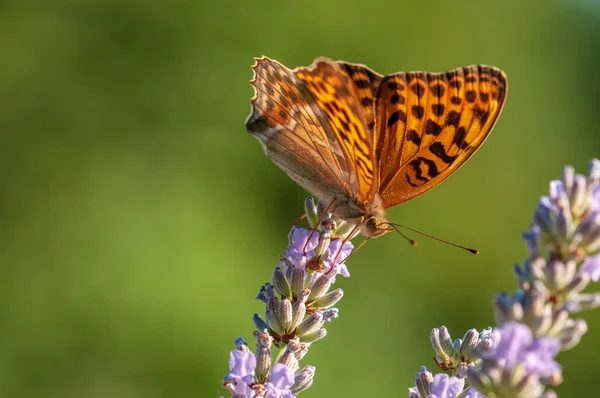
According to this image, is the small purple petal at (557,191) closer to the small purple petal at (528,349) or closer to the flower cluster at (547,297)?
the flower cluster at (547,297)

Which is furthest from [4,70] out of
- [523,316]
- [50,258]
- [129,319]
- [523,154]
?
[523,316]

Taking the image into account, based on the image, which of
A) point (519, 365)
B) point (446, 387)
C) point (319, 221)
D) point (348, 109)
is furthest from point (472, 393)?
point (348, 109)

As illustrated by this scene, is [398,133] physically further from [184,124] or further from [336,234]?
[184,124]

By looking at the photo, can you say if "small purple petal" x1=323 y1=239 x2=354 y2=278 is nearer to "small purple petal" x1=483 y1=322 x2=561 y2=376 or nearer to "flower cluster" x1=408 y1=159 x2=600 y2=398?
"flower cluster" x1=408 y1=159 x2=600 y2=398

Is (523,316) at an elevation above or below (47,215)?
below

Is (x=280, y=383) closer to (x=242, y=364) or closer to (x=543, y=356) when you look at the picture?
(x=242, y=364)

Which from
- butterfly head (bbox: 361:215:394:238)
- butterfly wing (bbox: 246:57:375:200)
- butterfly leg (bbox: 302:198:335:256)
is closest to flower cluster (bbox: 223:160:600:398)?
butterfly leg (bbox: 302:198:335:256)
